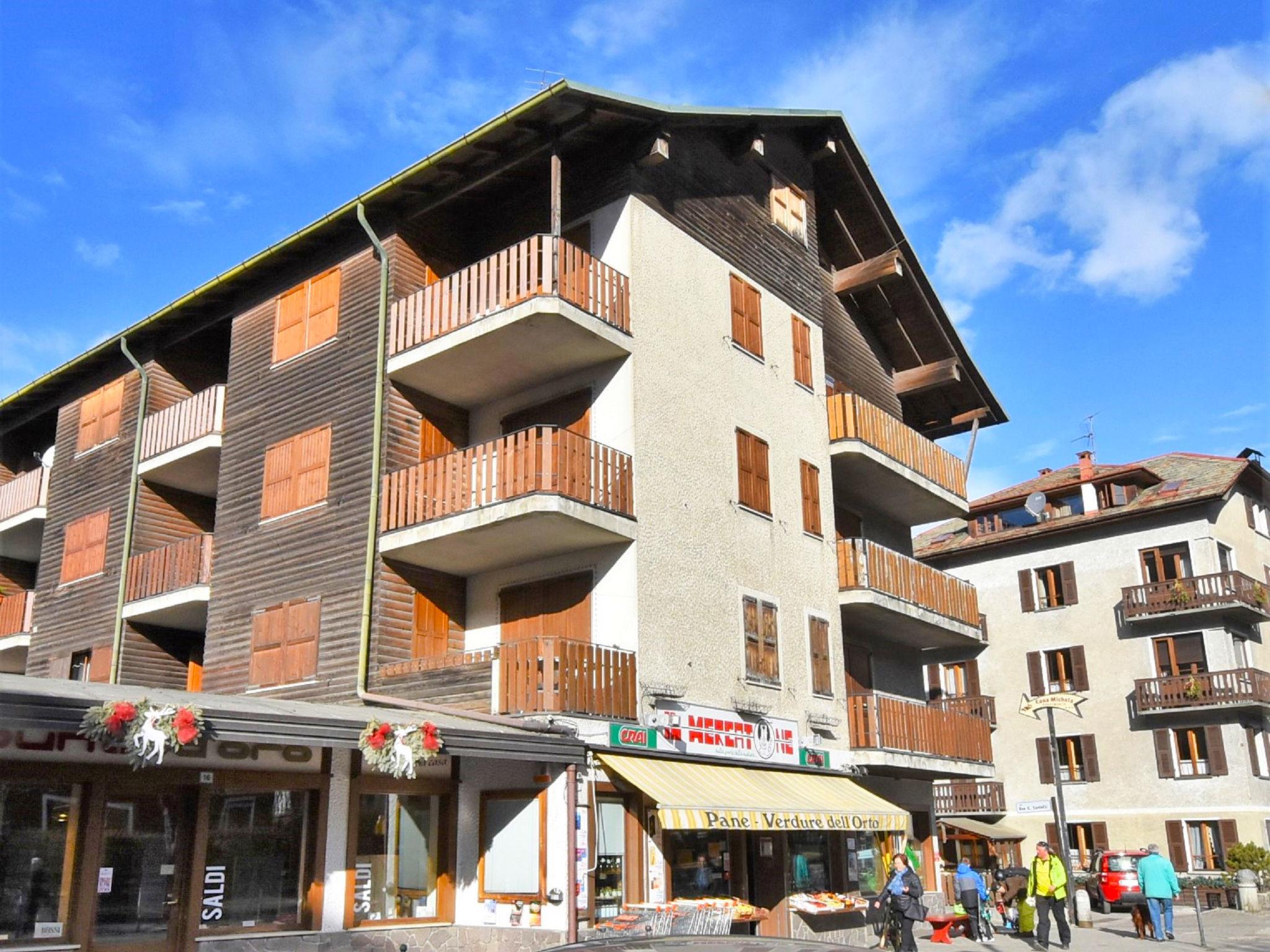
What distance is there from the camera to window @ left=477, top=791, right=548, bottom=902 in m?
16.2

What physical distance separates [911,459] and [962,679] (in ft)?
75.9

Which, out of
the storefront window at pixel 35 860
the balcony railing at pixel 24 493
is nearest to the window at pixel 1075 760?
the balcony railing at pixel 24 493

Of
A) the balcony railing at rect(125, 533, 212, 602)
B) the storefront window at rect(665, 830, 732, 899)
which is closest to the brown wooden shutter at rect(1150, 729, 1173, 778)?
the storefront window at rect(665, 830, 732, 899)

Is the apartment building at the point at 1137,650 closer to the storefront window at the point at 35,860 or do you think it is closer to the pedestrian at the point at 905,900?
the pedestrian at the point at 905,900

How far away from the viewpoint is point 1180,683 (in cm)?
4056

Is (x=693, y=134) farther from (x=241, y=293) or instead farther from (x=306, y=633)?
(x=306, y=633)

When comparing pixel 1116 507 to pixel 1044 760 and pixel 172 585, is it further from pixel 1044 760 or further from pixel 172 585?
pixel 172 585

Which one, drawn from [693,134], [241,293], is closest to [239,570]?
[241,293]

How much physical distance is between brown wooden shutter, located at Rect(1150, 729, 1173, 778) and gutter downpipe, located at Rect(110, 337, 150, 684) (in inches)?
1304

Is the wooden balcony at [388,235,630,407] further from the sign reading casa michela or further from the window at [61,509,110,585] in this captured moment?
the sign reading casa michela

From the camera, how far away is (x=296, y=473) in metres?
21.5

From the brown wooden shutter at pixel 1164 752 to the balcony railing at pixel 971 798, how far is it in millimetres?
5787

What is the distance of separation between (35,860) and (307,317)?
38.6 feet

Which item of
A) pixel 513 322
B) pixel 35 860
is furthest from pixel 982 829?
pixel 35 860
